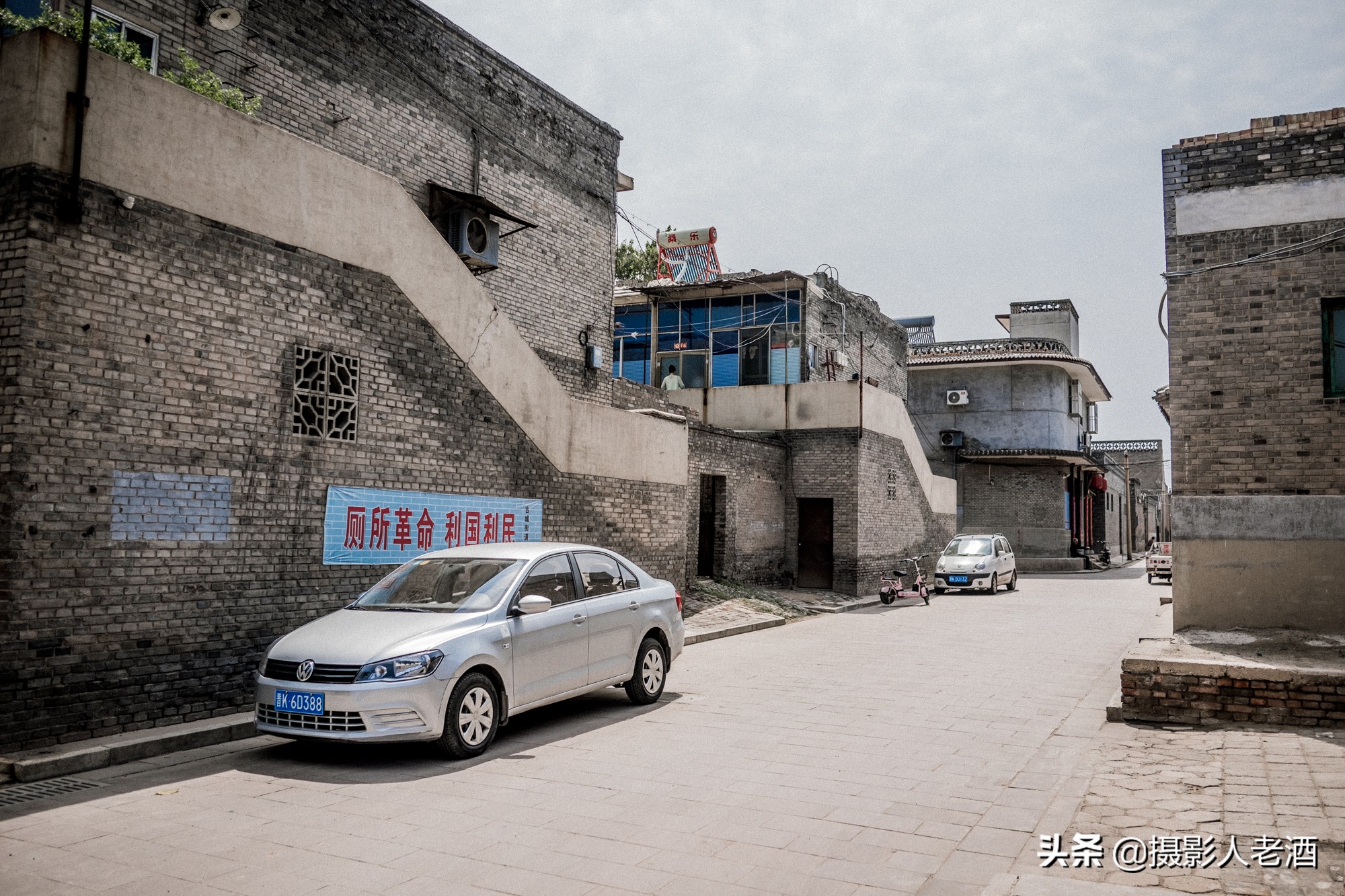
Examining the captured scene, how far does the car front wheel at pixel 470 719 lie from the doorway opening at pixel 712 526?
13.0 meters

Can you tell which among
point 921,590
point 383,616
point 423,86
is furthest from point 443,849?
point 921,590

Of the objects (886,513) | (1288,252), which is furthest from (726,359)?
(1288,252)

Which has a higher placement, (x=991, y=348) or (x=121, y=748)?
(x=991, y=348)

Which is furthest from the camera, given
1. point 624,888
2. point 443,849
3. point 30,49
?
point 30,49

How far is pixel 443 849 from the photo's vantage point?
4801 mm

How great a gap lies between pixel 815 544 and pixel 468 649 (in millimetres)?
16437

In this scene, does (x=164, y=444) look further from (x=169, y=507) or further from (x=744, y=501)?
(x=744, y=501)

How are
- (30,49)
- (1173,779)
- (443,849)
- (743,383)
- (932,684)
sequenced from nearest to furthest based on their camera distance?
1. (443,849)
2. (1173,779)
3. (30,49)
4. (932,684)
5. (743,383)

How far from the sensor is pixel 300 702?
645 cm

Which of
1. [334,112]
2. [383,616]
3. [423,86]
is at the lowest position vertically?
[383,616]

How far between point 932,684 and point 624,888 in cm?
660

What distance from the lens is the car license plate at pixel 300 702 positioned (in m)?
6.38

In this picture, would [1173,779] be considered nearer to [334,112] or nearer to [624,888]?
[624,888]

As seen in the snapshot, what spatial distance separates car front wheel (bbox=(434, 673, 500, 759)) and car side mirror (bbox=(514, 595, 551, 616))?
0.59 metres
